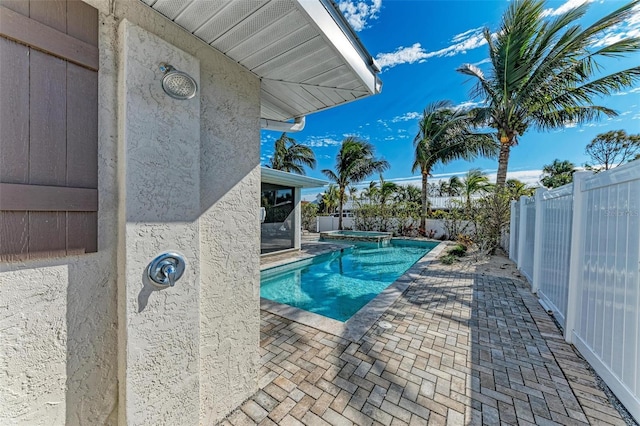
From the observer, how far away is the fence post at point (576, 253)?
3283 mm

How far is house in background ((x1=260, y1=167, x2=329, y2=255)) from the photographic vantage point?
10414mm

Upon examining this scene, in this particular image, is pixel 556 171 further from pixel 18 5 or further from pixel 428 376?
pixel 18 5

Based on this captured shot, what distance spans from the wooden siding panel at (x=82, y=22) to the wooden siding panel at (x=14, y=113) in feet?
0.99

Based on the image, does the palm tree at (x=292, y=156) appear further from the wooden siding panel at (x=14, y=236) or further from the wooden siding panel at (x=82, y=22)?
the wooden siding panel at (x=14, y=236)

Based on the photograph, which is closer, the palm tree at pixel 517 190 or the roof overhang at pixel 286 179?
the roof overhang at pixel 286 179

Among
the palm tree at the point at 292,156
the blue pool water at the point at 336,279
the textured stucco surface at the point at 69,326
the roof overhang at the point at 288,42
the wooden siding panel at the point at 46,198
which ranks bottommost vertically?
the blue pool water at the point at 336,279

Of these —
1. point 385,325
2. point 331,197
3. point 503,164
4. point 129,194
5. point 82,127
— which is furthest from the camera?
point 331,197

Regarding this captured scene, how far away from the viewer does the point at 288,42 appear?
1.95m

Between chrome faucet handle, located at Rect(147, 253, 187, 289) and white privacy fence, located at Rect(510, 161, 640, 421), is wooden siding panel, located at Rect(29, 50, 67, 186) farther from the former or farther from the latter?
white privacy fence, located at Rect(510, 161, 640, 421)

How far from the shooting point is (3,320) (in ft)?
4.14

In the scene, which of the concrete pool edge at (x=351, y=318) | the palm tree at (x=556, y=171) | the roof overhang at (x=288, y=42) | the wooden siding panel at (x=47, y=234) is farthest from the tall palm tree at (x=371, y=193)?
the palm tree at (x=556, y=171)

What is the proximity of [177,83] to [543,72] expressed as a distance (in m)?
12.1

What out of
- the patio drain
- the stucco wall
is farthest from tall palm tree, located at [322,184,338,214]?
the stucco wall

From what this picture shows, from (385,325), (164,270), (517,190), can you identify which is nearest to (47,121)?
(164,270)
